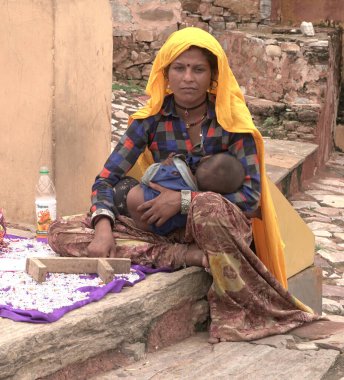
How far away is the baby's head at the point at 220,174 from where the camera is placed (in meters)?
3.76

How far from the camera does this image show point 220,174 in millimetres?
3758

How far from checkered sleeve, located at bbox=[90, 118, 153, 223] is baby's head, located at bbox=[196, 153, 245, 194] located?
36 cm

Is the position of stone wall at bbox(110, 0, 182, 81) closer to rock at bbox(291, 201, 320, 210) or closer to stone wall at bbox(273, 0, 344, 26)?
stone wall at bbox(273, 0, 344, 26)

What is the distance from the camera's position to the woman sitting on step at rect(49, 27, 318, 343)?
3.69m

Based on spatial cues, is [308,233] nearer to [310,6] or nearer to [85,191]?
[85,191]

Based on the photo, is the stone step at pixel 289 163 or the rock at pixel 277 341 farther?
the stone step at pixel 289 163

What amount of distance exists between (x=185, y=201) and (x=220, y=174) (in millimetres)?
192

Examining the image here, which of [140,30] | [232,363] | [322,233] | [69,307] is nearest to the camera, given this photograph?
[69,307]

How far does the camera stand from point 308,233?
16.3 feet

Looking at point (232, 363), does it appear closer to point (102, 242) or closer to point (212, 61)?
point (102, 242)

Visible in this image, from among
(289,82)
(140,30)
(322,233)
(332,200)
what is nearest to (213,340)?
(322,233)

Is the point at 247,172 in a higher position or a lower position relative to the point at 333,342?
higher

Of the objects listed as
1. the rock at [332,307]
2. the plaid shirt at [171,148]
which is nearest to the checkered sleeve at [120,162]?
the plaid shirt at [171,148]

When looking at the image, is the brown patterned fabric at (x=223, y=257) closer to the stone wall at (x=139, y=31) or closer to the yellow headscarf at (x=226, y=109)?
the yellow headscarf at (x=226, y=109)
